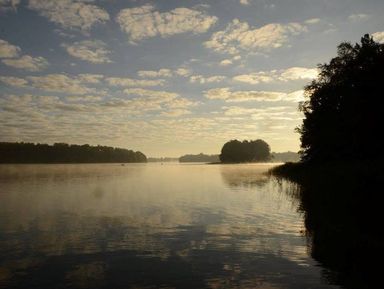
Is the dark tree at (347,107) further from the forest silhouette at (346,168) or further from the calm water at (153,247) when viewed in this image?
the calm water at (153,247)

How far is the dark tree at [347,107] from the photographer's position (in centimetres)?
5606

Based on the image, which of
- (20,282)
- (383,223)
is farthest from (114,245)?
(383,223)

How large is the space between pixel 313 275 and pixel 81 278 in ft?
28.4

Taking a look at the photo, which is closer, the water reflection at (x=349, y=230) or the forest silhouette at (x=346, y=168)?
the water reflection at (x=349, y=230)

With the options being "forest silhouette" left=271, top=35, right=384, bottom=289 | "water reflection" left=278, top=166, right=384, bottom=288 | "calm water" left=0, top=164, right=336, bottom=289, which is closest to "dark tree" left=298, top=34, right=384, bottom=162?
"forest silhouette" left=271, top=35, right=384, bottom=289

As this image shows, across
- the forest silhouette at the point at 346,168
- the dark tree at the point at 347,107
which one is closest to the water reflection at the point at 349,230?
the forest silhouette at the point at 346,168

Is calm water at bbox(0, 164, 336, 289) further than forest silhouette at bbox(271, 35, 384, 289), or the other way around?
forest silhouette at bbox(271, 35, 384, 289)

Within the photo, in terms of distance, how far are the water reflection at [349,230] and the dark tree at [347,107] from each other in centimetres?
1474

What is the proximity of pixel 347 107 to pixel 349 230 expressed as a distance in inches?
1699

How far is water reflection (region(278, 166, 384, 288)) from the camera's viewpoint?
47.5 ft

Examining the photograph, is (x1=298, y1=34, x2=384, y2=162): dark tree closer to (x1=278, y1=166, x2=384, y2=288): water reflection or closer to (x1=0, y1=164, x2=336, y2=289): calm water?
(x1=278, y1=166, x2=384, y2=288): water reflection

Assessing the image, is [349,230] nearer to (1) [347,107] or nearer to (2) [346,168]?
(2) [346,168]

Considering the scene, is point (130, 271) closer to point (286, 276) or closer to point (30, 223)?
point (286, 276)

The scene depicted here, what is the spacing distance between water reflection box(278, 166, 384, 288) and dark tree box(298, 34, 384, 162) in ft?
48.4
